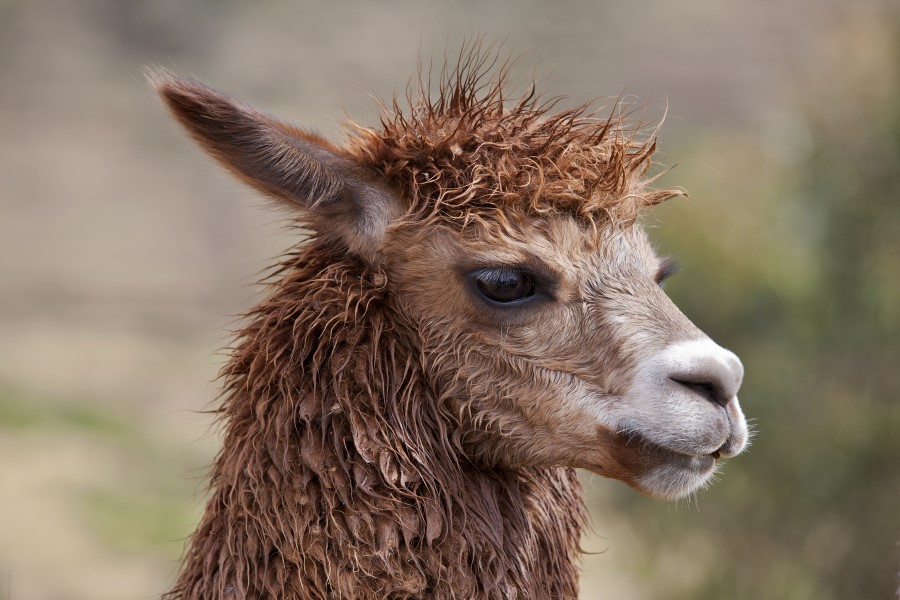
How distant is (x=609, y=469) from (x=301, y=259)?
1048 mm

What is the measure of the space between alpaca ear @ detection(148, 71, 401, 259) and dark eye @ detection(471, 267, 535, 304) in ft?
1.08

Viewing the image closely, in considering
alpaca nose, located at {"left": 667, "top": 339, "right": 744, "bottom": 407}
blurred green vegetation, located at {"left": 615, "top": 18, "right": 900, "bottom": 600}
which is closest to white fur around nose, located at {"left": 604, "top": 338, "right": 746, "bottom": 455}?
alpaca nose, located at {"left": 667, "top": 339, "right": 744, "bottom": 407}

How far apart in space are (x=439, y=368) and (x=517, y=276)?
331mm

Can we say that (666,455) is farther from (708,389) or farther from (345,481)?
(345,481)

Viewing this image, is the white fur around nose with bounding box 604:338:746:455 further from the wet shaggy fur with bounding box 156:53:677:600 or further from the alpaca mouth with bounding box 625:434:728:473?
the wet shaggy fur with bounding box 156:53:677:600

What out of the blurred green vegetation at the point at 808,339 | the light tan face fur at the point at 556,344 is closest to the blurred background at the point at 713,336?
the blurred green vegetation at the point at 808,339

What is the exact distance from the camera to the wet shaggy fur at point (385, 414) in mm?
2744

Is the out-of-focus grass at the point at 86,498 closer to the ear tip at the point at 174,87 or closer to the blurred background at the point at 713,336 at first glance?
the blurred background at the point at 713,336

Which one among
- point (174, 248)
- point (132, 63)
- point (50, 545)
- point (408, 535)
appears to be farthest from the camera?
point (132, 63)

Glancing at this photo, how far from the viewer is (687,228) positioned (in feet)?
44.8

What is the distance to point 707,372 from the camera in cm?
262

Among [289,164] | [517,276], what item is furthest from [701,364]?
[289,164]

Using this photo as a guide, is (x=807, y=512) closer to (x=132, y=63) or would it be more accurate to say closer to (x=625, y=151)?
(x=625, y=151)

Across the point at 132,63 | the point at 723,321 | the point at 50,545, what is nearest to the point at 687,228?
the point at 723,321
